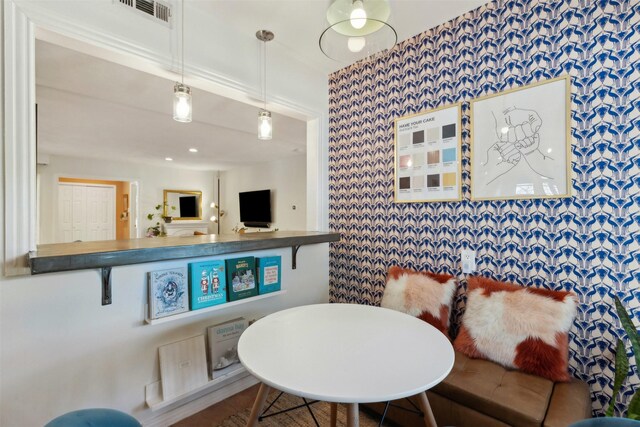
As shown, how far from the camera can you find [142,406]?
1636 mm

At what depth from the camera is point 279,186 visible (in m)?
6.48

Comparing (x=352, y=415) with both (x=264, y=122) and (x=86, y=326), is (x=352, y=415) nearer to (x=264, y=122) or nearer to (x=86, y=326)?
(x=86, y=326)

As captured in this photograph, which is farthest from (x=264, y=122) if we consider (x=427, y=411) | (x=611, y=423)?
(x=611, y=423)

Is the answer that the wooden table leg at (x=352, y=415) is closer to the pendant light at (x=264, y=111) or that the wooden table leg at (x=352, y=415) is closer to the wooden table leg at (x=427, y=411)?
the wooden table leg at (x=427, y=411)

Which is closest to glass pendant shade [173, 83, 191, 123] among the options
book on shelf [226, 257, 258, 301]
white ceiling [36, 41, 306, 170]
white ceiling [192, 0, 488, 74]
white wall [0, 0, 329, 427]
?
white wall [0, 0, 329, 427]

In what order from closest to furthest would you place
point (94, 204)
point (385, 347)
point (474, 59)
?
point (385, 347)
point (474, 59)
point (94, 204)

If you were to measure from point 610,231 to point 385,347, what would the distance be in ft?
4.27

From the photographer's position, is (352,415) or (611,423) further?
(352,415)

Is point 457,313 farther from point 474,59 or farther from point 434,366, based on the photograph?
point 474,59

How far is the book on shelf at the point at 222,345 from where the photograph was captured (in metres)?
1.88

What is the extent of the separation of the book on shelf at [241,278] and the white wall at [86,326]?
21cm

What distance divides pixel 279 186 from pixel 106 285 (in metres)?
5.11

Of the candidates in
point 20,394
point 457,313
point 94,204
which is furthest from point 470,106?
point 94,204

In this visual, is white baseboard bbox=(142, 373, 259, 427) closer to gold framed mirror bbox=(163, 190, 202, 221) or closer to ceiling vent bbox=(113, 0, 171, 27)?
ceiling vent bbox=(113, 0, 171, 27)
